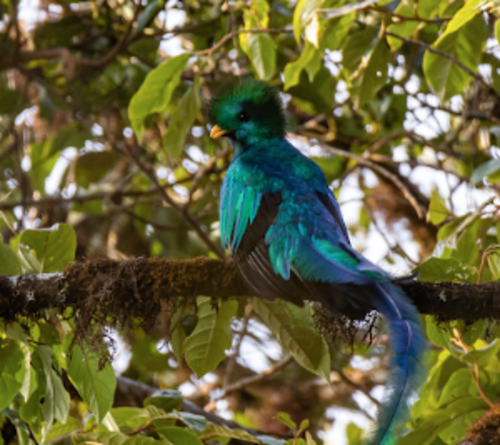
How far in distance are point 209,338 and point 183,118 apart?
1.48 metres

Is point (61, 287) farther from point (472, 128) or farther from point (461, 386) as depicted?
point (472, 128)

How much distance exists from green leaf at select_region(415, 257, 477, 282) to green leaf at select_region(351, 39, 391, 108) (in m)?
1.36

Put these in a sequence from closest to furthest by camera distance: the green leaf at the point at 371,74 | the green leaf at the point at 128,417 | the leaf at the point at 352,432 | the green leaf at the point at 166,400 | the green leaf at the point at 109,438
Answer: the green leaf at the point at 109,438 < the green leaf at the point at 128,417 < the green leaf at the point at 166,400 < the green leaf at the point at 371,74 < the leaf at the point at 352,432

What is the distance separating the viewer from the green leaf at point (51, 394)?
2.37m

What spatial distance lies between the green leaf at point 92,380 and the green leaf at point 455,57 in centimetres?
221

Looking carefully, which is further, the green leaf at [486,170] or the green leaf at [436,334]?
the green leaf at [486,170]

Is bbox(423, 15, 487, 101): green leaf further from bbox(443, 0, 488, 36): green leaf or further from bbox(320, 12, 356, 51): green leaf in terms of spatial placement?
bbox(443, 0, 488, 36): green leaf

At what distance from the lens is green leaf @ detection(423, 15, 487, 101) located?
330 centimetres

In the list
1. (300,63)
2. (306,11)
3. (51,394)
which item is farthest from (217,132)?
(51,394)

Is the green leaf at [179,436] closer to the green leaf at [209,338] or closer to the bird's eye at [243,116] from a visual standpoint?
Answer: the green leaf at [209,338]

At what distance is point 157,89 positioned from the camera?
337 cm

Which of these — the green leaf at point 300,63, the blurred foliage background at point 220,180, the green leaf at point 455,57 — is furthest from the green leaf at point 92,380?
the green leaf at point 455,57

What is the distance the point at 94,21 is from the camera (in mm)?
5168

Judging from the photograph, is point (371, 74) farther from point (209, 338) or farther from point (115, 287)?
point (115, 287)
